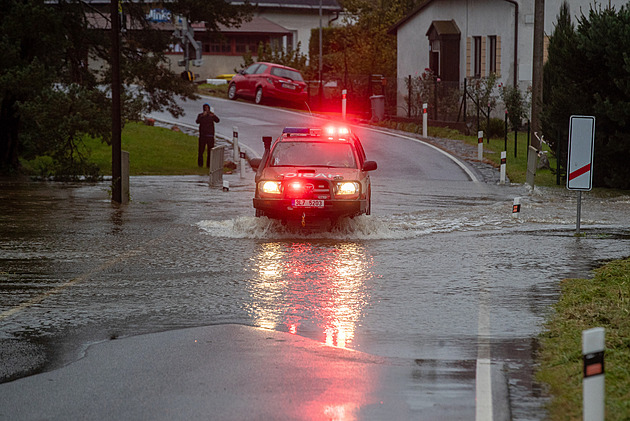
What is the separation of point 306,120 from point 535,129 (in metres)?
13.8

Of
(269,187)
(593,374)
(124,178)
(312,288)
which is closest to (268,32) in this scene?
(124,178)

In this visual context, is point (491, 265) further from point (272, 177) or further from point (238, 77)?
point (238, 77)

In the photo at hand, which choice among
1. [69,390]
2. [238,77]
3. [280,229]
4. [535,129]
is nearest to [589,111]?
[535,129]

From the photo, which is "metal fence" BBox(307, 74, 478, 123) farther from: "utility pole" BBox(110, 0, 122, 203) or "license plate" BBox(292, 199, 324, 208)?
"license plate" BBox(292, 199, 324, 208)

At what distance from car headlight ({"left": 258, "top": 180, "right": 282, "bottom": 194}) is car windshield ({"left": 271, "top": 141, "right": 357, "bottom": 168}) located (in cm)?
68

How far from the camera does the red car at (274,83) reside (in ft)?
156

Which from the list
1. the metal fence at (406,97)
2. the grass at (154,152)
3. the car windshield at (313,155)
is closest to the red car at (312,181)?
the car windshield at (313,155)

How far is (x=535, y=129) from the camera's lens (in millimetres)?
29484

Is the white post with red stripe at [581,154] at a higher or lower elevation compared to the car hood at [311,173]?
higher

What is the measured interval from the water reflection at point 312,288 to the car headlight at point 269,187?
3.53ft

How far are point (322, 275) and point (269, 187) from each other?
4026mm

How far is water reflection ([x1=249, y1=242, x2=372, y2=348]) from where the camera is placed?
943cm

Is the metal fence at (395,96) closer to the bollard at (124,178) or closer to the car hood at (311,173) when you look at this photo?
the bollard at (124,178)

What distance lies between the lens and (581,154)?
15.4 m
